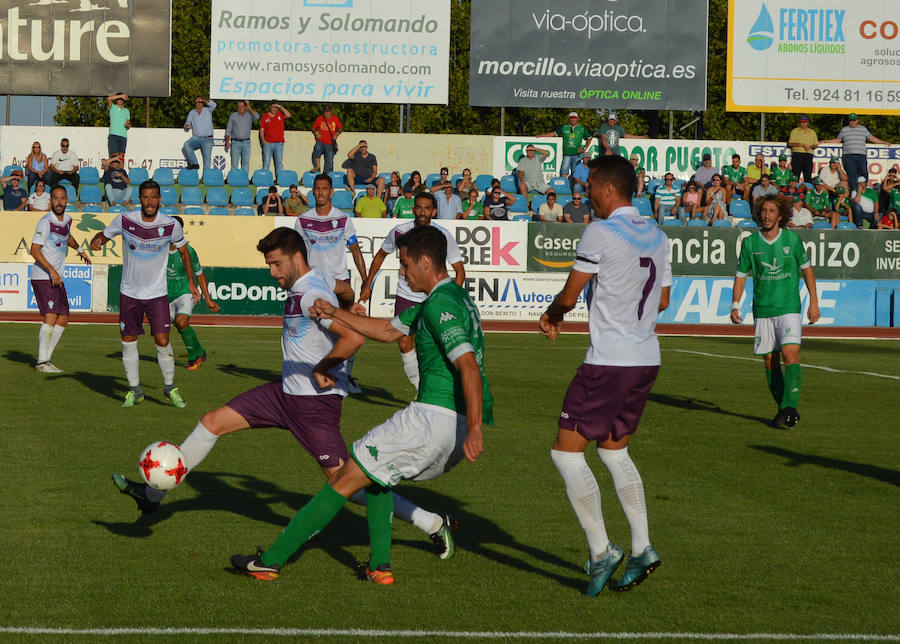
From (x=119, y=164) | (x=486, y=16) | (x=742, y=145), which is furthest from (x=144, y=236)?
(x=742, y=145)

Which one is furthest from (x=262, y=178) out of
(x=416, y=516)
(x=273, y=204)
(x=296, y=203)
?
(x=416, y=516)

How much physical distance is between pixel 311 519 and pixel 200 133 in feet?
92.7

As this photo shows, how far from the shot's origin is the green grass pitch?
5348 millimetres

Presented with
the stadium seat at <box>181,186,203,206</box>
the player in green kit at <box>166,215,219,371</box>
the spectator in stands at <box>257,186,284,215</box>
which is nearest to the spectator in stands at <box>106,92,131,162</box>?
the stadium seat at <box>181,186,203,206</box>

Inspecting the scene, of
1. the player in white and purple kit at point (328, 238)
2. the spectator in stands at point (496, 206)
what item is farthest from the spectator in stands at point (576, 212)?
the player in white and purple kit at point (328, 238)

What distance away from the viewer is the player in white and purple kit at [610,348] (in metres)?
5.60

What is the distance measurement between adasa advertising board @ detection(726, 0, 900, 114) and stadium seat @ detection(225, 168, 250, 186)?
1511 cm

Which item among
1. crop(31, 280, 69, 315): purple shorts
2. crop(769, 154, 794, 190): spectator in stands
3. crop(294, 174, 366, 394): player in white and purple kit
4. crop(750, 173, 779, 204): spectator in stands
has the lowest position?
crop(31, 280, 69, 315): purple shorts

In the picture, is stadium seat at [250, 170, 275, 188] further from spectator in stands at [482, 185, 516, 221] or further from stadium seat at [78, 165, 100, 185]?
spectator in stands at [482, 185, 516, 221]

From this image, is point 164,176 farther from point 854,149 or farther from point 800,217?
point 854,149

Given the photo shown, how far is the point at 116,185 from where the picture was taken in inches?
1157

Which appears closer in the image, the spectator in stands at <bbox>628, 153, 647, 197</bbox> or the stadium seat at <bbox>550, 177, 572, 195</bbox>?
the spectator in stands at <bbox>628, 153, 647, 197</bbox>

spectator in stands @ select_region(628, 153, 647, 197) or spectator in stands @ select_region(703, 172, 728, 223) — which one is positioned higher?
spectator in stands @ select_region(628, 153, 647, 197)

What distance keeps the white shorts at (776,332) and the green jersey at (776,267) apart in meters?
0.06
